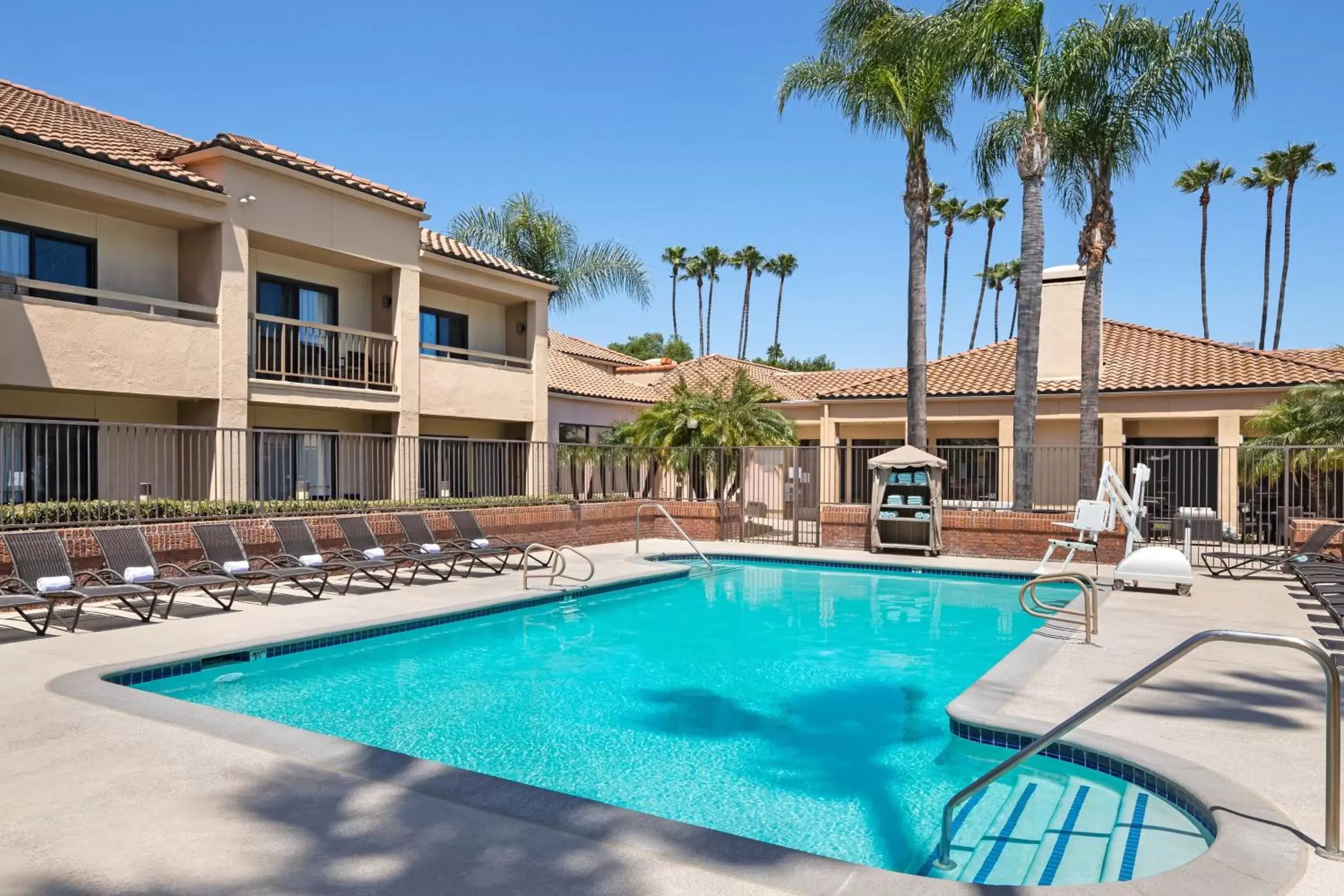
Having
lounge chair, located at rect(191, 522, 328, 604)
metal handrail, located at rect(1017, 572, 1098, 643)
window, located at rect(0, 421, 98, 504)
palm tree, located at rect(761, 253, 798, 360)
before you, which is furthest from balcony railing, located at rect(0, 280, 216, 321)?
palm tree, located at rect(761, 253, 798, 360)

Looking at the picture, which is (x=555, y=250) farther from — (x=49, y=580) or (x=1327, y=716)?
(x=1327, y=716)

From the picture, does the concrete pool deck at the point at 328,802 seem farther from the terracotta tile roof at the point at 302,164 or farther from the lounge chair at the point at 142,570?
the terracotta tile roof at the point at 302,164

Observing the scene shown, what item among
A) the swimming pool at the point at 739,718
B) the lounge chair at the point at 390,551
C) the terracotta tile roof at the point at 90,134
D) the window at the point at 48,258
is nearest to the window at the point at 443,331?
the terracotta tile roof at the point at 90,134

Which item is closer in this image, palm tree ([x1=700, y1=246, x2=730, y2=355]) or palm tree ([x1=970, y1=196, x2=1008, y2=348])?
palm tree ([x1=970, y1=196, x2=1008, y2=348])

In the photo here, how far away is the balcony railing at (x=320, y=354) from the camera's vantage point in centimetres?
1806

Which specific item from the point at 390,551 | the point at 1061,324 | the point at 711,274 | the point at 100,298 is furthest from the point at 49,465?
the point at 711,274

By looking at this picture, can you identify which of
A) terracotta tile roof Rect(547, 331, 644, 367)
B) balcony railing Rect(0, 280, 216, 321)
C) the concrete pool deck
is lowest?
the concrete pool deck

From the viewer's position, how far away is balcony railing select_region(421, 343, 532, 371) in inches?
854

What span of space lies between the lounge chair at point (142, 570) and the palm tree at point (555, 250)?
63.2ft

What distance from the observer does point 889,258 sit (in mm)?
45438

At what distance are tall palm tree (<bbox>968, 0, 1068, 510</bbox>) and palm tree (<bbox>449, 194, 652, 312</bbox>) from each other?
1302cm

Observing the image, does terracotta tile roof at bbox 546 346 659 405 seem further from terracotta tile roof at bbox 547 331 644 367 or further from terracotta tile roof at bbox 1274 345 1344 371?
terracotta tile roof at bbox 1274 345 1344 371

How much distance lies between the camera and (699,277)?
73.2 m

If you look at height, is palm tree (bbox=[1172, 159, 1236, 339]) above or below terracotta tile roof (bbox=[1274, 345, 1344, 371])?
above
